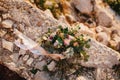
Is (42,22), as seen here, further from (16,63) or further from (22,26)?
(16,63)

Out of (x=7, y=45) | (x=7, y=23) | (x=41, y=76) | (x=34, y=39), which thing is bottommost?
(x=41, y=76)

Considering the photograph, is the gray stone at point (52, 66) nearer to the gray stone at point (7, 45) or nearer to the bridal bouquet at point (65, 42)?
the bridal bouquet at point (65, 42)

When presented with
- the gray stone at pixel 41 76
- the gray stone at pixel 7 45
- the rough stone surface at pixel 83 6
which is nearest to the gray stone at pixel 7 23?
the gray stone at pixel 7 45

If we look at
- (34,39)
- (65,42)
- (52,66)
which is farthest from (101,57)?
(34,39)

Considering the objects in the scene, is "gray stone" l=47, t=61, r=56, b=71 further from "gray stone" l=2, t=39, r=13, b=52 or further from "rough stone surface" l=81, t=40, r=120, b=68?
"gray stone" l=2, t=39, r=13, b=52

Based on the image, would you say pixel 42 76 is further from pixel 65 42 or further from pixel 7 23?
pixel 7 23

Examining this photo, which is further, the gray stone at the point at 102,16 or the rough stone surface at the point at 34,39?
→ the gray stone at the point at 102,16

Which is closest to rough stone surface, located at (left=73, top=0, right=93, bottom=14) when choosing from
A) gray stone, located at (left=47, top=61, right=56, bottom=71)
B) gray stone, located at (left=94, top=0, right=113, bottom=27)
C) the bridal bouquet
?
gray stone, located at (left=94, top=0, right=113, bottom=27)
